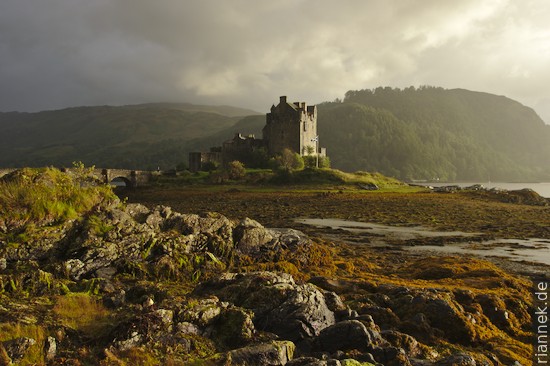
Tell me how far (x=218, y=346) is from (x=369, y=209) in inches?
1760

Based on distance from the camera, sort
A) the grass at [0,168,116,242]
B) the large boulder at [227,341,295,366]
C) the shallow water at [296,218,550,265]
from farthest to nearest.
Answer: the shallow water at [296,218,550,265], the grass at [0,168,116,242], the large boulder at [227,341,295,366]

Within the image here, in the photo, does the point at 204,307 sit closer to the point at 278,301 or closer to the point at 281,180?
the point at 278,301

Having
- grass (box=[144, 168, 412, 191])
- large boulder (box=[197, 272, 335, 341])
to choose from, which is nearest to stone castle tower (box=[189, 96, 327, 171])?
grass (box=[144, 168, 412, 191])

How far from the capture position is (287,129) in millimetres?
100875

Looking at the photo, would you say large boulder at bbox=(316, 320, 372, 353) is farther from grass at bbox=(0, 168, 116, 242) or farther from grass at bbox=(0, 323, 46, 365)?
grass at bbox=(0, 168, 116, 242)

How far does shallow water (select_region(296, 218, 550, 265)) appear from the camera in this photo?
25219mm

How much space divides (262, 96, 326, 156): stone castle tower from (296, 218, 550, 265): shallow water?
2455 inches

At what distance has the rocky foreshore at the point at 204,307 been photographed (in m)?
7.43

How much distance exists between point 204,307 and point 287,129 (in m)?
93.4

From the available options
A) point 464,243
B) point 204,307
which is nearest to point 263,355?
point 204,307

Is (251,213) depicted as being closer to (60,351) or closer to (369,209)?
(369,209)

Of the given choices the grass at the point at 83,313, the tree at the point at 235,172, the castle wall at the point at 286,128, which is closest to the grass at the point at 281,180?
the tree at the point at 235,172

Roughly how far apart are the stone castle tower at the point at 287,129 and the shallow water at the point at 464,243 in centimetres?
6236

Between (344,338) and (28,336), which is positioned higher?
(28,336)
